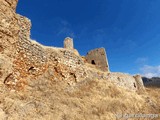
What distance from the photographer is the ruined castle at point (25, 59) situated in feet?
21.7

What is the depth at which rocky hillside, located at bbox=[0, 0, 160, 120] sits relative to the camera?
625 cm

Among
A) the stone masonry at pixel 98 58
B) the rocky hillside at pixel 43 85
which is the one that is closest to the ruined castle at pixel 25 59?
the rocky hillside at pixel 43 85

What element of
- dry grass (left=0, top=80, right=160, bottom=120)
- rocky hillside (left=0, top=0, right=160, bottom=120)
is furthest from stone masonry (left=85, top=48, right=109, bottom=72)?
dry grass (left=0, top=80, right=160, bottom=120)

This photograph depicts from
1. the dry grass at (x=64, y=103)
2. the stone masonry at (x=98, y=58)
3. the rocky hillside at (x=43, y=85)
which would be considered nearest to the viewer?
the dry grass at (x=64, y=103)

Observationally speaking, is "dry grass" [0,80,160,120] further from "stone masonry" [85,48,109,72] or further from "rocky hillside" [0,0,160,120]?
"stone masonry" [85,48,109,72]

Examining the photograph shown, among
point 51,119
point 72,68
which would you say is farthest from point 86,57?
point 51,119

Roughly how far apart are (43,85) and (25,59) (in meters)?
Answer: 1.56

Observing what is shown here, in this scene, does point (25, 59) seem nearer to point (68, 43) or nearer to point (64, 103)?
point (64, 103)

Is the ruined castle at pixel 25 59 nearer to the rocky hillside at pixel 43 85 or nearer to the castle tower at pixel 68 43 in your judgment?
the rocky hillside at pixel 43 85

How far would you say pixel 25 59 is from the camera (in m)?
8.09

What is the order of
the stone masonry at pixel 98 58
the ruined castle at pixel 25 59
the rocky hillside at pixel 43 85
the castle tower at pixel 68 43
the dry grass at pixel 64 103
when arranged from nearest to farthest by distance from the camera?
the dry grass at pixel 64 103
the rocky hillside at pixel 43 85
the ruined castle at pixel 25 59
the stone masonry at pixel 98 58
the castle tower at pixel 68 43

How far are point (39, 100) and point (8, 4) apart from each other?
4465mm

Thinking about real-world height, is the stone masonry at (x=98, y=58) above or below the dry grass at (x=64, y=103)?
above

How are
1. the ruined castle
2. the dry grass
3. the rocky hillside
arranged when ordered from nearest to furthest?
the dry grass, the rocky hillside, the ruined castle
